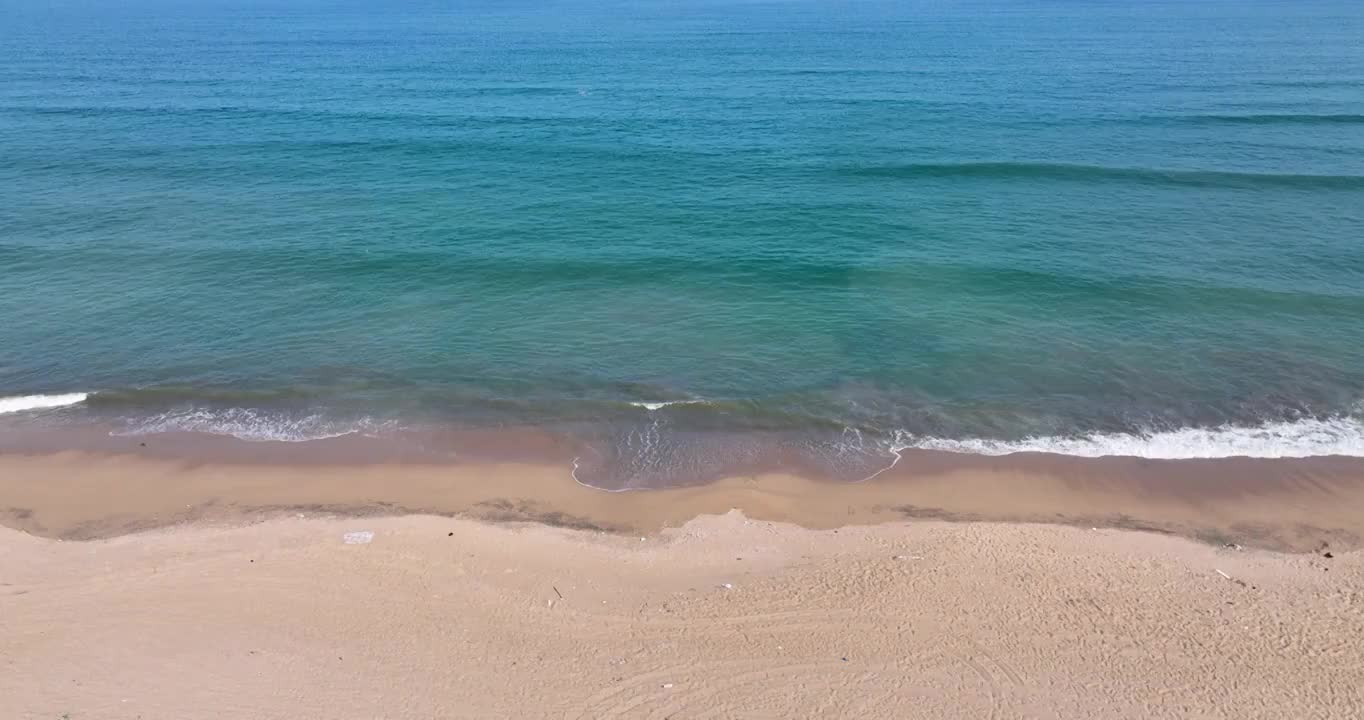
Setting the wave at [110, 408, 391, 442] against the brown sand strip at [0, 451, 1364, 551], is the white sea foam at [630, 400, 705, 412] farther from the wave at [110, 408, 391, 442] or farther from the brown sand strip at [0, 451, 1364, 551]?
the wave at [110, 408, 391, 442]

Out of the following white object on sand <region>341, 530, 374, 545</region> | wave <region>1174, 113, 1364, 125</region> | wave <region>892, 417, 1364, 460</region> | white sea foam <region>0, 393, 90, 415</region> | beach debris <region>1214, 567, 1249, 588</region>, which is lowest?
white sea foam <region>0, 393, 90, 415</region>

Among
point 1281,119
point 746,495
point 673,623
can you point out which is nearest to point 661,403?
point 746,495

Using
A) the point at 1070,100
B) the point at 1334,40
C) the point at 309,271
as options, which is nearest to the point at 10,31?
the point at 309,271

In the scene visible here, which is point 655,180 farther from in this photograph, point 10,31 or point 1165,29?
point 10,31

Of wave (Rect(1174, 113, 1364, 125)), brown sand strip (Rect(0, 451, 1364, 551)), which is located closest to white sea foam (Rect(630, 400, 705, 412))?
brown sand strip (Rect(0, 451, 1364, 551))

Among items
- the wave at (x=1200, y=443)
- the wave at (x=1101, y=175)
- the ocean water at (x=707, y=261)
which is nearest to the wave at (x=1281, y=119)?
the ocean water at (x=707, y=261)

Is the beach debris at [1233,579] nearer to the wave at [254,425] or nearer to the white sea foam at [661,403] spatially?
the white sea foam at [661,403]

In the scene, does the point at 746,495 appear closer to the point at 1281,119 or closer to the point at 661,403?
the point at 661,403
